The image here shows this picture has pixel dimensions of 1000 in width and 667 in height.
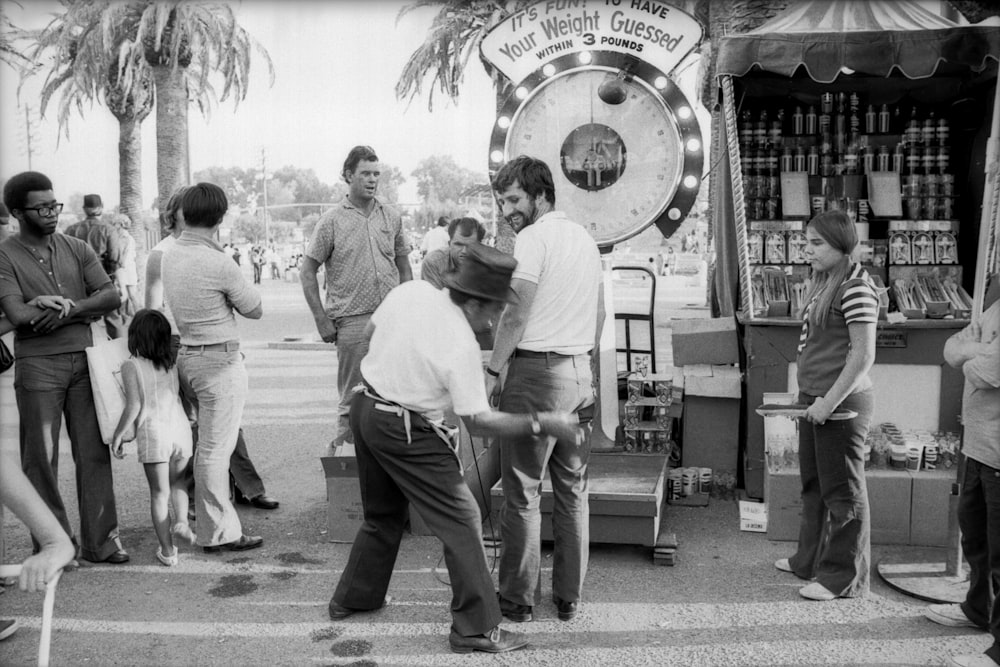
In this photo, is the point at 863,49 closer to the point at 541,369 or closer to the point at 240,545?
the point at 541,369

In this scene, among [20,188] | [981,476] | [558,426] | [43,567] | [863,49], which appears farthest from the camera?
[863,49]

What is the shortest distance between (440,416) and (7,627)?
Result: 216cm

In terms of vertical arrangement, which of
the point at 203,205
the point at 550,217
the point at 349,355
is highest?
the point at 203,205

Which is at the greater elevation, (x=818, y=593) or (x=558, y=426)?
(x=558, y=426)

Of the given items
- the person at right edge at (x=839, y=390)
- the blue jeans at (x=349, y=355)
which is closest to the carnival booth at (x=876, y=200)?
the person at right edge at (x=839, y=390)

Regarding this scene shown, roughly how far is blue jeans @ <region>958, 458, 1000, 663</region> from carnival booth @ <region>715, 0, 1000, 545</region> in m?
1.19

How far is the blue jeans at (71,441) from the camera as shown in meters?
4.47

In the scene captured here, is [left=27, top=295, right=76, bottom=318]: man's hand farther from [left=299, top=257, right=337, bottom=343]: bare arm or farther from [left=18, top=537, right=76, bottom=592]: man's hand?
[left=18, top=537, right=76, bottom=592]: man's hand

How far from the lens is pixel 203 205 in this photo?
183 inches

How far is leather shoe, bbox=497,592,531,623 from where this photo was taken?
13.0ft

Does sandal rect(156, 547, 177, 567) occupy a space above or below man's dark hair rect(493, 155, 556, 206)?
below

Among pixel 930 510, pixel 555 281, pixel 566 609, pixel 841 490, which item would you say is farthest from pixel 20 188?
pixel 930 510

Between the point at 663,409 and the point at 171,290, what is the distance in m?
3.06

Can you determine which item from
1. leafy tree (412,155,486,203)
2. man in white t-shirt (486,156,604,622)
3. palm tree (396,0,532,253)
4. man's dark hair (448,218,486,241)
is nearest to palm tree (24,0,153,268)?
palm tree (396,0,532,253)
